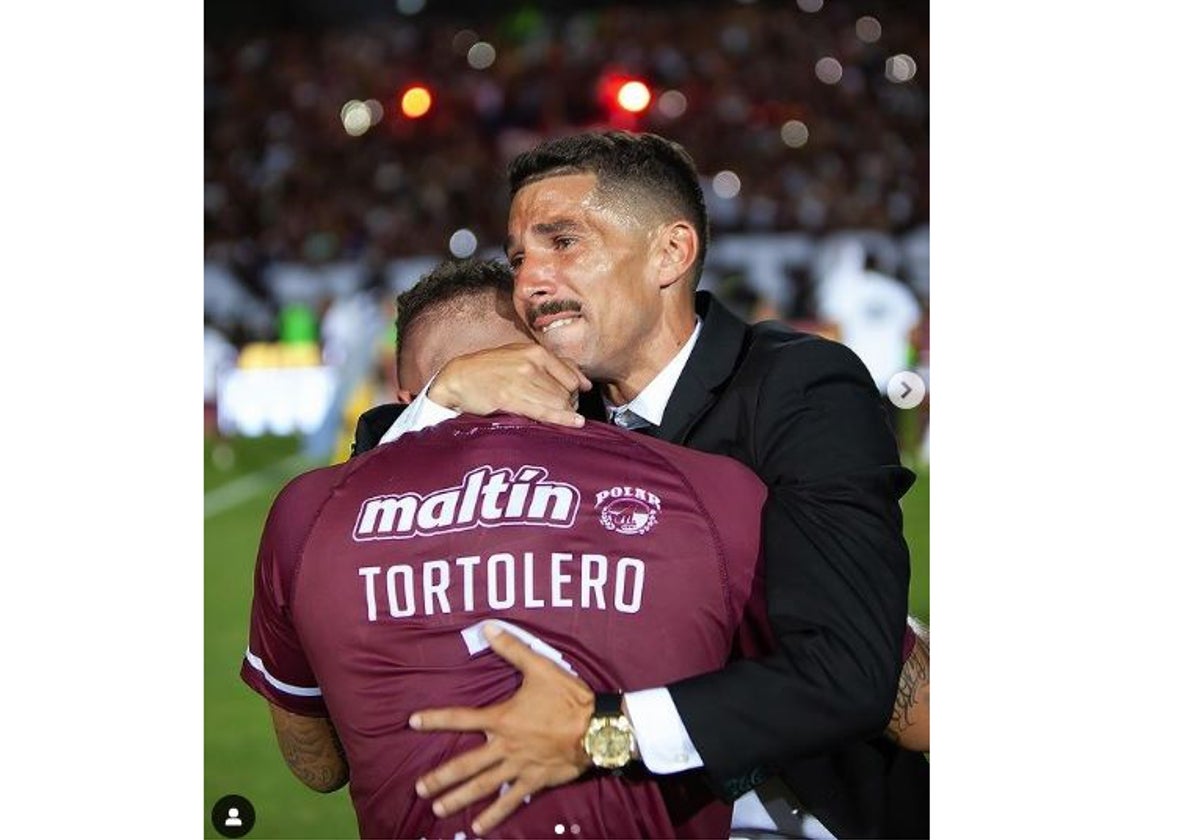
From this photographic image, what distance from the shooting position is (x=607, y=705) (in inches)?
71.0

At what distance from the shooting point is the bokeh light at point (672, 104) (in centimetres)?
845

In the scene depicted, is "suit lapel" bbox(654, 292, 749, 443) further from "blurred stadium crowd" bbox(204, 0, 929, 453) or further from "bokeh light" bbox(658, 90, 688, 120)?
"bokeh light" bbox(658, 90, 688, 120)

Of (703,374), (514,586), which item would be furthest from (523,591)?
(703,374)

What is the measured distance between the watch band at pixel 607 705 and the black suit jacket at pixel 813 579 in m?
0.07

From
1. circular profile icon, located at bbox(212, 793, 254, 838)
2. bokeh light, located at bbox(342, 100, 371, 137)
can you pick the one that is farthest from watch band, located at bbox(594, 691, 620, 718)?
bokeh light, located at bbox(342, 100, 371, 137)

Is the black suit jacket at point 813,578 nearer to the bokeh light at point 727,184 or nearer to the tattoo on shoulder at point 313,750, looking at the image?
the tattoo on shoulder at point 313,750

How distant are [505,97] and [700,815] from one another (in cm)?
646

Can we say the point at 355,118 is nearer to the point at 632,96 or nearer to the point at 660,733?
the point at 632,96

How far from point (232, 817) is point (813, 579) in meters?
1.30

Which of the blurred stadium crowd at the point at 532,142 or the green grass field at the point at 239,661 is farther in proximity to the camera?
the blurred stadium crowd at the point at 532,142

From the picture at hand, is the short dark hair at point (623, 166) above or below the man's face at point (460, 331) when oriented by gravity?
above

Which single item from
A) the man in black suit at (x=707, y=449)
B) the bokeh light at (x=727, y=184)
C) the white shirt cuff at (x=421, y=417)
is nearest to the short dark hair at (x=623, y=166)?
the man in black suit at (x=707, y=449)
